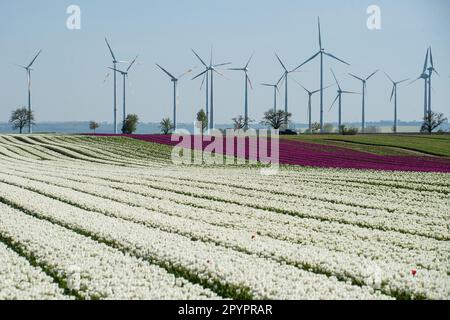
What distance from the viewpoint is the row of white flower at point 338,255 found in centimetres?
1092

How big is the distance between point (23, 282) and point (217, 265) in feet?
11.1

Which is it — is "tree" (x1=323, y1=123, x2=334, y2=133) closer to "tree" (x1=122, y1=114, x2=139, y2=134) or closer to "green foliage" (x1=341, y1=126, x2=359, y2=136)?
"green foliage" (x1=341, y1=126, x2=359, y2=136)

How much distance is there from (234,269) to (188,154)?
135ft

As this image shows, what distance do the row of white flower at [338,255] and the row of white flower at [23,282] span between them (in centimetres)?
435

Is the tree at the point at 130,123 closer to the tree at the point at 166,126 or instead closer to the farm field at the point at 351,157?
the tree at the point at 166,126

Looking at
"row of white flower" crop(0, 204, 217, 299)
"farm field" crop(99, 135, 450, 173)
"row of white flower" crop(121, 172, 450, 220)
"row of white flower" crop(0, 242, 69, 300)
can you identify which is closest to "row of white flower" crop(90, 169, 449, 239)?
"row of white flower" crop(121, 172, 450, 220)

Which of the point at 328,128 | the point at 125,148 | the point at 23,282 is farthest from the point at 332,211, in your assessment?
the point at 328,128

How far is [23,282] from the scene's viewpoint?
1073cm

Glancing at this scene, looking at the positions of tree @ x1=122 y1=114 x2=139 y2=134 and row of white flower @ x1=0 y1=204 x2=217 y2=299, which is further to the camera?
tree @ x1=122 y1=114 x2=139 y2=134

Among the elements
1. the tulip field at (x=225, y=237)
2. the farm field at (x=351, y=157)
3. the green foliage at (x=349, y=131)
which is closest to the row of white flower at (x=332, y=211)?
the tulip field at (x=225, y=237)

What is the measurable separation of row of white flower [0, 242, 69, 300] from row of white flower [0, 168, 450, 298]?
435 centimetres

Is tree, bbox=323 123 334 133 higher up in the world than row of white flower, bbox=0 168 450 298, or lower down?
higher up

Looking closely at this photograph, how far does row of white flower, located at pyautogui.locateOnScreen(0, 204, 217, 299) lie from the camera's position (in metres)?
10.0

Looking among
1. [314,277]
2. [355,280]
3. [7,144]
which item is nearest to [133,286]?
[314,277]
